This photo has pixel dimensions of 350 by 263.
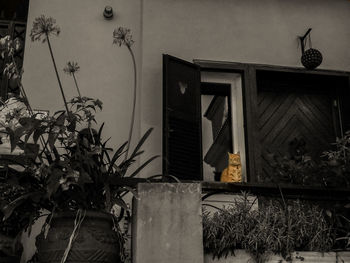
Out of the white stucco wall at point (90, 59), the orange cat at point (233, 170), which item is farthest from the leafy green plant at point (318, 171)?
the white stucco wall at point (90, 59)

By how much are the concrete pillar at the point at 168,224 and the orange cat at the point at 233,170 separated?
203 cm

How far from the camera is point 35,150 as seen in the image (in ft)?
17.5

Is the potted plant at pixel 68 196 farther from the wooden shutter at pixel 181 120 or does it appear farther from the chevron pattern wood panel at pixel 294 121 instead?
the chevron pattern wood panel at pixel 294 121

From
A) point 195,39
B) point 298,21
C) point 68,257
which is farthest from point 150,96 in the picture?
point 68,257

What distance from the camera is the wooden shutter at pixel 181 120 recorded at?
7.26m

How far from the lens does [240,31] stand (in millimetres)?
8383

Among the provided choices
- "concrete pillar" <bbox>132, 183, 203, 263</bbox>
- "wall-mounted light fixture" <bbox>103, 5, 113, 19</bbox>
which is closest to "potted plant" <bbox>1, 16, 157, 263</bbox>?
"concrete pillar" <bbox>132, 183, 203, 263</bbox>

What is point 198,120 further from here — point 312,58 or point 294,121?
point 312,58

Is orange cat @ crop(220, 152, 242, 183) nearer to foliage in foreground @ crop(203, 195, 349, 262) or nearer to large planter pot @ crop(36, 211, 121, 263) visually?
foliage in foreground @ crop(203, 195, 349, 262)

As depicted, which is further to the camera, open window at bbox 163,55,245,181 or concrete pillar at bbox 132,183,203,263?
open window at bbox 163,55,245,181

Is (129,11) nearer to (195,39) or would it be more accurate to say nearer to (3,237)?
(195,39)

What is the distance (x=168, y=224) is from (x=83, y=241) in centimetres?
69

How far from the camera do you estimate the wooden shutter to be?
726 centimetres

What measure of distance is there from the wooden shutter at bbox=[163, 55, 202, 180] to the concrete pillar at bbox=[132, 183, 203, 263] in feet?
5.18
